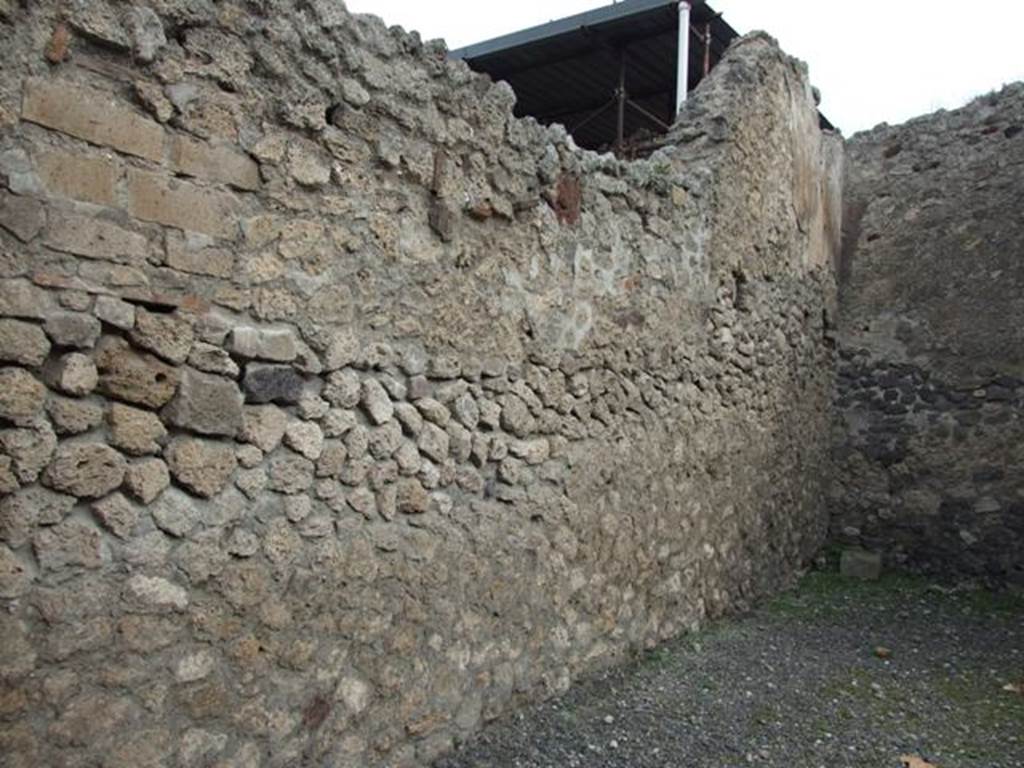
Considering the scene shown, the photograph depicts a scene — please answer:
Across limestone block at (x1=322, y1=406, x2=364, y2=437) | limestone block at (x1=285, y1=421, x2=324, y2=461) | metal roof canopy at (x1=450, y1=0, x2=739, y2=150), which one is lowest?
limestone block at (x1=285, y1=421, x2=324, y2=461)

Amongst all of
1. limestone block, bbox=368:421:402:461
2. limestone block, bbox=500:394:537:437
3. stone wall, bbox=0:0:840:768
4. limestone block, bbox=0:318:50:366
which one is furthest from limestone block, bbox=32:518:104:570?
limestone block, bbox=500:394:537:437

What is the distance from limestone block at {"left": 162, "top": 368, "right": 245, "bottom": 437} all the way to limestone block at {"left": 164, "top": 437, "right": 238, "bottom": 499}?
0.04m

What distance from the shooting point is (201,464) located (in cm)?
226

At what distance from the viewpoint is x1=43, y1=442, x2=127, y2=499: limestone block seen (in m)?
1.99

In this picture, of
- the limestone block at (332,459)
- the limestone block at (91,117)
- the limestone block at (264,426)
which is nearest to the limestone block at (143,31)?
Result: the limestone block at (91,117)

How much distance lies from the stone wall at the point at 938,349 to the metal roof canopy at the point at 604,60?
7.55ft

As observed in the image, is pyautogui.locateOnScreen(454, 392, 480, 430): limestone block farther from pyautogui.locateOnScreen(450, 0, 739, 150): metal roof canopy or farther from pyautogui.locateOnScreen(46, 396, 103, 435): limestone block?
pyautogui.locateOnScreen(450, 0, 739, 150): metal roof canopy

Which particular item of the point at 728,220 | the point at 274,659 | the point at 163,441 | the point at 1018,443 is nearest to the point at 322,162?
the point at 163,441

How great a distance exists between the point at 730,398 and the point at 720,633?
129 cm

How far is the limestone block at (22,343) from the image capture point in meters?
1.90

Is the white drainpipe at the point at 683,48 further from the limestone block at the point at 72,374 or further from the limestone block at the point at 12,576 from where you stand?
the limestone block at the point at 12,576

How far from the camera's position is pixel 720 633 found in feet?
14.8

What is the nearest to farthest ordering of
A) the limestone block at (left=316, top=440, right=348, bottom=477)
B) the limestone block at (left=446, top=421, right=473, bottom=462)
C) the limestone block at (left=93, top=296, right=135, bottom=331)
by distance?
the limestone block at (left=93, top=296, right=135, bottom=331) → the limestone block at (left=316, top=440, right=348, bottom=477) → the limestone block at (left=446, top=421, right=473, bottom=462)

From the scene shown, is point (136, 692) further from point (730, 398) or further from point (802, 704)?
point (730, 398)
